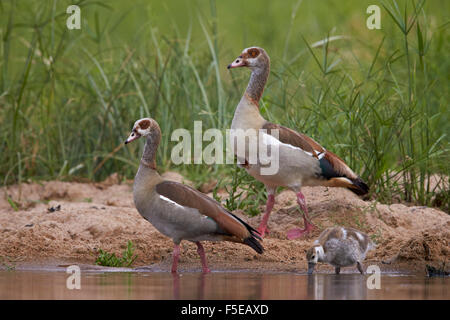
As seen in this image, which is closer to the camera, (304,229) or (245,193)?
(304,229)

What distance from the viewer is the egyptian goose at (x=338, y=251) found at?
6816 millimetres

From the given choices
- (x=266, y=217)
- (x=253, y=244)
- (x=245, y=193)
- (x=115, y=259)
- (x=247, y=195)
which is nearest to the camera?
(x=253, y=244)

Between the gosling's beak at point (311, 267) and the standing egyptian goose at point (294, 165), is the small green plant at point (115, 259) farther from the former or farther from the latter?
the gosling's beak at point (311, 267)

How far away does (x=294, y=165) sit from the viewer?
8.09 metres

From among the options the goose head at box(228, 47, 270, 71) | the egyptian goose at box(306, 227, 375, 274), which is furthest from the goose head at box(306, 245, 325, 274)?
the goose head at box(228, 47, 270, 71)

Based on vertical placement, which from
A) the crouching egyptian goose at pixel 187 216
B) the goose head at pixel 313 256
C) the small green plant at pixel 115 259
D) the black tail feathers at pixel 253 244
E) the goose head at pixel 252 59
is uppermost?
the goose head at pixel 252 59

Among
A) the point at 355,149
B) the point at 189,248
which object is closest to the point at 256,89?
the point at 355,149

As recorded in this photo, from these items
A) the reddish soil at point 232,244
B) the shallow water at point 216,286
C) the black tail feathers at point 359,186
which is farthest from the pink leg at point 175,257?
the black tail feathers at point 359,186

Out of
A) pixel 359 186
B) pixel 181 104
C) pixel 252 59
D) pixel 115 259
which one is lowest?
pixel 115 259

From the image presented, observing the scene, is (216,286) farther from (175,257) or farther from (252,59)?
(252,59)

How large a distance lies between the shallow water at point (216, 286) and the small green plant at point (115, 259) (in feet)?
1.40

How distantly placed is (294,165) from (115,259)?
2028 mm

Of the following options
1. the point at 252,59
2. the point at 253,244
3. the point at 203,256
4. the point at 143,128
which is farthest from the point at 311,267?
the point at 252,59

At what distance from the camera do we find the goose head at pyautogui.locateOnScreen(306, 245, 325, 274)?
22.2ft
